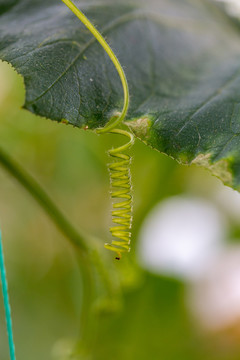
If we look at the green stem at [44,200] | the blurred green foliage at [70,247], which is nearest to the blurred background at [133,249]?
the blurred green foliage at [70,247]

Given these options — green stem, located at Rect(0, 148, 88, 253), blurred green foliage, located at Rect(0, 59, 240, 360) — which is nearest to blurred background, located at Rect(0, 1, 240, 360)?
blurred green foliage, located at Rect(0, 59, 240, 360)

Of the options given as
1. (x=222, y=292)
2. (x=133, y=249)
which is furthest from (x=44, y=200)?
(x=222, y=292)

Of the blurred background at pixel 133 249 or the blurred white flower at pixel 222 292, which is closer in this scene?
the blurred background at pixel 133 249

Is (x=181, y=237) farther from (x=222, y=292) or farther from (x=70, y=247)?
(x=70, y=247)

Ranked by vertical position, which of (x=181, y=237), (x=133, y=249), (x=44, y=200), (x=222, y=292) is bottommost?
(x=222, y=292)

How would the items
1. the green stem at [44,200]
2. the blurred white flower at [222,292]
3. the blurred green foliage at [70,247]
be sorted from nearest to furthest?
the green stem at [44,200] → the blurred green foliage at [70,247] → the blurred white flower at [222,292]

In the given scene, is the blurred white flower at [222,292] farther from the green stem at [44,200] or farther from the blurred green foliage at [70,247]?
the green stem at [44,200]

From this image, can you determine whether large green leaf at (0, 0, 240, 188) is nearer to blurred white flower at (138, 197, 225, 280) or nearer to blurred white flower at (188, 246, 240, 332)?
blurred white flower at (138, 197, 225, 280)
